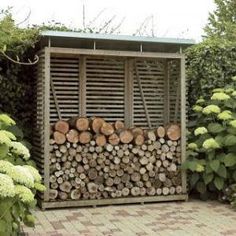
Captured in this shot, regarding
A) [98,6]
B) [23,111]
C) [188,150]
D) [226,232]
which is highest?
[98,6]

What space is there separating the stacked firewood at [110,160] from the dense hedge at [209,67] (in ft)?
3.71

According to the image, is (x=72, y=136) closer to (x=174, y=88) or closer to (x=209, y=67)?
(x=174, y=88)

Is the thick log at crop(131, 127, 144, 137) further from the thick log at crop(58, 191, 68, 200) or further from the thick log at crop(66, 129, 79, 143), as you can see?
the thick log at crop(58, 191, 68, 200)

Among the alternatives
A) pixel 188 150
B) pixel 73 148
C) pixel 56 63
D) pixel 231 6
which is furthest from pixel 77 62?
pixel 231 6

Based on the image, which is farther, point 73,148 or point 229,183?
point 229,183

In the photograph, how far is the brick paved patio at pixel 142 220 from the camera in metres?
5.95

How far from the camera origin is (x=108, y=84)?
323 inches

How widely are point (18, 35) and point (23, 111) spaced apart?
1325 mm

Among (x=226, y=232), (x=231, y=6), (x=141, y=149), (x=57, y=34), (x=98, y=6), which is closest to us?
(x=226, y=232)

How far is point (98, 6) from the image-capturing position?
9.56 m

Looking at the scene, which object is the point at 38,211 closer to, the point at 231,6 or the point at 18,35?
the point at 18,35

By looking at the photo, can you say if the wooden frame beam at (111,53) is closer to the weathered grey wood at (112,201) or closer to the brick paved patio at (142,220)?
the weathered grey wood at (112,201)

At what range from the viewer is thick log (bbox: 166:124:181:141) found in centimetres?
768

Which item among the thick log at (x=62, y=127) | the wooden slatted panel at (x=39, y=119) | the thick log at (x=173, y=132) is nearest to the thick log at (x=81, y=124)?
the thick log at (x=62, y=127)
